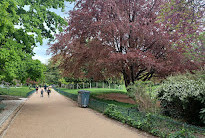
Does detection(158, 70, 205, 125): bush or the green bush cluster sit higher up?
detection(158, 70, 205, 125): bush

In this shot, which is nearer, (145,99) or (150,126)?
(150,126)

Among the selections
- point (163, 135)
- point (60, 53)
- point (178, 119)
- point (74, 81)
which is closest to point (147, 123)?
point (163, 135)

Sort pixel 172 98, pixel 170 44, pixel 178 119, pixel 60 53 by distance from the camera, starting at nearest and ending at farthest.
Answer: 1. pixel 172 98
2. pixel 178 119
3. pixel 170 44
4. pixel 60 53

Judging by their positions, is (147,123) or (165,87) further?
(165,87)

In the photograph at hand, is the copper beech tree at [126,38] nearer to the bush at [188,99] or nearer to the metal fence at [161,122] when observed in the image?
the bush at [188,99]

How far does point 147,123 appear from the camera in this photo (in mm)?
6871

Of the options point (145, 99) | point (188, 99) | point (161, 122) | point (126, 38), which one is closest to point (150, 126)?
point (161, 122)

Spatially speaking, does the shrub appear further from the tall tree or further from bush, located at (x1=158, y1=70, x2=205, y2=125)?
the tall tree

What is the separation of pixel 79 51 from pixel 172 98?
971cm

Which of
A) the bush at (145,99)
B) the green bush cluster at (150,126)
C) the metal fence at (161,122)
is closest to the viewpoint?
the green bush cluster at (150,126)

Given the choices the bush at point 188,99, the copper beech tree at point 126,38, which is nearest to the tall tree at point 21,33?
the copper beech tree at point 126,38

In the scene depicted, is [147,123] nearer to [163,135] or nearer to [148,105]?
[163,135]

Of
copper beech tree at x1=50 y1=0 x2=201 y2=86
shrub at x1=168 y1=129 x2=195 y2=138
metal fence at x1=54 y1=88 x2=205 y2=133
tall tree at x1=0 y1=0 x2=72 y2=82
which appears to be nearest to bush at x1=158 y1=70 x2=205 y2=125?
metal fence at x1=54 y1=88 x2=205 y2=133

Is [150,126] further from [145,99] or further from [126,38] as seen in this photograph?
[126,38]
